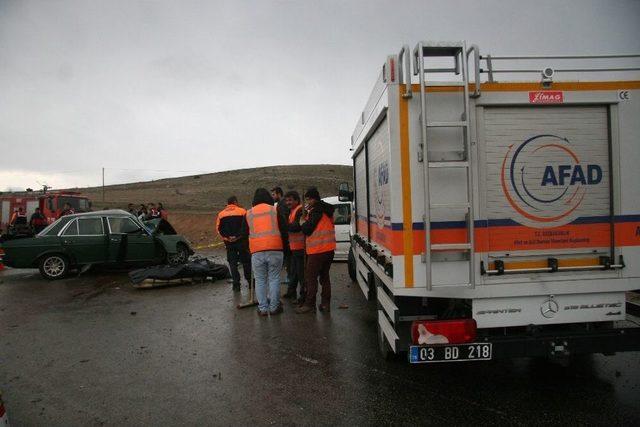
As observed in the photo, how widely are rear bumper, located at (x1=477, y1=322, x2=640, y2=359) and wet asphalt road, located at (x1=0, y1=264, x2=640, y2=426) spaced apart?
1.62 feet

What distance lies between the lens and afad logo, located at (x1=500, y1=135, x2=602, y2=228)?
3826mm

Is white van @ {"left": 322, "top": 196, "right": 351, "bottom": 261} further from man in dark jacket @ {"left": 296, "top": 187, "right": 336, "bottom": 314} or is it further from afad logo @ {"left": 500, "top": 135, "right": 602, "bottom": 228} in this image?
afad logo @ {"left": 500, "top": 135, "right": 602, "bottom": 228}

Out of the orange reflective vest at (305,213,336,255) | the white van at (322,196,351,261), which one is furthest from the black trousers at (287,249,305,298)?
the white van at (322,196,351,261)

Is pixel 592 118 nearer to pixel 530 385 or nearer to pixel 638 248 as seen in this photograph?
pixel 638 248

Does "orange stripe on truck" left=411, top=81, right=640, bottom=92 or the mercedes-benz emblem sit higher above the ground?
"orange stripe on truck" left=411, top=81, right=640, bottom=92

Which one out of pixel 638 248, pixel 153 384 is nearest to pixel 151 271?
pixel 153 384

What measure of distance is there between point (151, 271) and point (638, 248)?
907 centimetres

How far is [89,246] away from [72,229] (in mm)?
606

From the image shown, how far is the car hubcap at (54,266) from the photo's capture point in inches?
438

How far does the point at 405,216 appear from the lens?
3.72 m

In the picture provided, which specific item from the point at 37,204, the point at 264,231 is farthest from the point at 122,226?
the point at 37,204

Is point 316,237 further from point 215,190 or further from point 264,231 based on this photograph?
point 215,190

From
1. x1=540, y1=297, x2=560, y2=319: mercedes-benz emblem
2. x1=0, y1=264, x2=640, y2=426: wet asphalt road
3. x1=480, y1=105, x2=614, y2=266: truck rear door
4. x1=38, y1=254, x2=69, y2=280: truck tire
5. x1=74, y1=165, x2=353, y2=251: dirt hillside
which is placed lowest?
x1=0, y1=264, x2=640, y2=426: wet asphalt road

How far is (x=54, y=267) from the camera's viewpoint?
11188 millimetres
